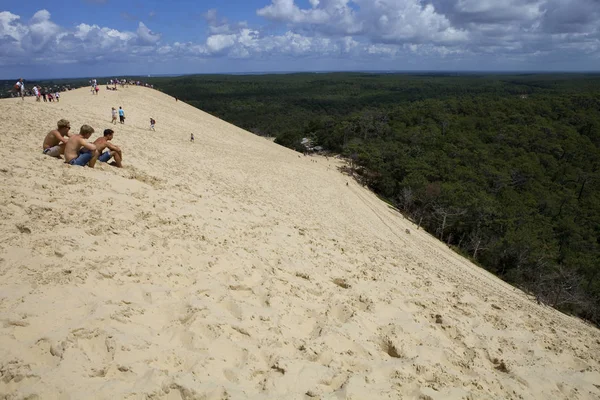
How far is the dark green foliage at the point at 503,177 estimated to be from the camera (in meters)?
21.1

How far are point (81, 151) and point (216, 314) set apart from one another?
18.0 feet

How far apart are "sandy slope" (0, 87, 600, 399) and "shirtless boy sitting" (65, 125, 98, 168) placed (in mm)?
264

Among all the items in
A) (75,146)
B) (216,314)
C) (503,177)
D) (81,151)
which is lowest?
(503,177)

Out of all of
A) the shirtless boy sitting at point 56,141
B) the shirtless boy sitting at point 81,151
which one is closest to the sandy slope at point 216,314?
the shirtless boy sitting at point 81,151

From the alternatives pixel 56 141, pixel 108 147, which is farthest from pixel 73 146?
pixel 108 147

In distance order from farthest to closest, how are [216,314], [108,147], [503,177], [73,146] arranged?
[503,177] < [108,147] < [73,146] < [216,314]

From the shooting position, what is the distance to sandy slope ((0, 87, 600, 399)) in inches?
129

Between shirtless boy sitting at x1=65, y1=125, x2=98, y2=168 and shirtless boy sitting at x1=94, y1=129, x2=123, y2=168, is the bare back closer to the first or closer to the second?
shirtless boy sitting at x1=65, y1=125, x2=98, y2=168

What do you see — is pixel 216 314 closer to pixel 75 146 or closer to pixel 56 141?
pixel 75 146

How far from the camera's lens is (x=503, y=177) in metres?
31.9

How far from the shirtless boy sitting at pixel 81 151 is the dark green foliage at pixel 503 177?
18.0 m

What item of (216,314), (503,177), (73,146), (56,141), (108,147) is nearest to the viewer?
(216,314)

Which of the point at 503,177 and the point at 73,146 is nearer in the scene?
the point at 73,146

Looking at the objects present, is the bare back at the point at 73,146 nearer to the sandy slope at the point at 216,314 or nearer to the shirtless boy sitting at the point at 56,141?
the sandy slope at the point at 216,314
